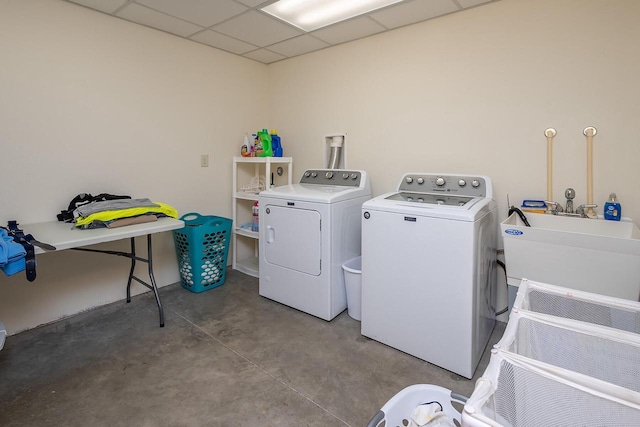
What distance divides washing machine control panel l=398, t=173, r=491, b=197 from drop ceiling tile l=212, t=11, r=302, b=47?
5.03 feet

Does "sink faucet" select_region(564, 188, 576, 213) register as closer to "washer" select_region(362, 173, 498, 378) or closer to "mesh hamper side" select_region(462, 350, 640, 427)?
"washer" select_region(362, 173, 498, 378)

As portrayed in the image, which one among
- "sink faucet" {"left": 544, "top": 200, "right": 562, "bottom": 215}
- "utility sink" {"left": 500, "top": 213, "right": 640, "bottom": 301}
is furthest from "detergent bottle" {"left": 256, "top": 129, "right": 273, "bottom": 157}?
"sink faucet" {"left": 544, "top": 200, "right": 562, "bottom": 215}

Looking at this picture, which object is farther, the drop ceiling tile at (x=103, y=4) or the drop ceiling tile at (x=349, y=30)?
the drop ceiling tile at (x=349, y=30)

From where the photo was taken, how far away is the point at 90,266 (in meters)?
2.56

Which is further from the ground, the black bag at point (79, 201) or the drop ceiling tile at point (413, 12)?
the drop ceiling tile at point (413, 12)

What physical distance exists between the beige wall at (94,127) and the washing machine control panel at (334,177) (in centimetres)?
97

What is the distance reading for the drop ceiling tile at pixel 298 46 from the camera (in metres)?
Answer: 2.91

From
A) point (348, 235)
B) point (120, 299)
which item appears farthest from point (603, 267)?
point (120, 299)

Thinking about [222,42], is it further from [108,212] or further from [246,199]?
[108,212]

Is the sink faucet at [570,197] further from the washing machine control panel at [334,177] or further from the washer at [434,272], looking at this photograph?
the washing machine control panel at [334,177]

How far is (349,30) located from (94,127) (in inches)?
82.5

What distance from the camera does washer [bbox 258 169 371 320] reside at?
93.9 inches

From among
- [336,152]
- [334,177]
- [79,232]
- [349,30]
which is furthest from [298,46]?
[79,232]

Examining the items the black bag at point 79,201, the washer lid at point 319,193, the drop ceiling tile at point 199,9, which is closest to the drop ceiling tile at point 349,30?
the drop ceiling tile at point 199,9
